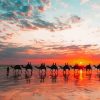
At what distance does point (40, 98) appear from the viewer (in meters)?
24.2

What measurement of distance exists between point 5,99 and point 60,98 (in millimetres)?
5472

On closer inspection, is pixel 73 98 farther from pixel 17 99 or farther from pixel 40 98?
pixel 17 99

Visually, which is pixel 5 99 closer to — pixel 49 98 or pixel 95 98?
pixel 49 98

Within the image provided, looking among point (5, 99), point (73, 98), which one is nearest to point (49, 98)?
point (73, 98)

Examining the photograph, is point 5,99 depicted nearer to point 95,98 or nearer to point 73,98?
point 73,98

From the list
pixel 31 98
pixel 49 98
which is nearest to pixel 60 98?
pixel 49 98

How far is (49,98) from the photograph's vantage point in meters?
24.4

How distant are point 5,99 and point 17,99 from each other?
45.2 inches

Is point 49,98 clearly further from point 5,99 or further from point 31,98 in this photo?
point 5,99

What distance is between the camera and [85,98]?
24.6 meters

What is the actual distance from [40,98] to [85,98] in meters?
4.54

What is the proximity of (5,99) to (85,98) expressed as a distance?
7947mm

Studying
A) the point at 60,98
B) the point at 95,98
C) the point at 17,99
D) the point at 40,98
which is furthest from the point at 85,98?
the point at 17,99

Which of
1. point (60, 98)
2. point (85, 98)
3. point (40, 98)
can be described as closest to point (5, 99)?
point (40, 98)
